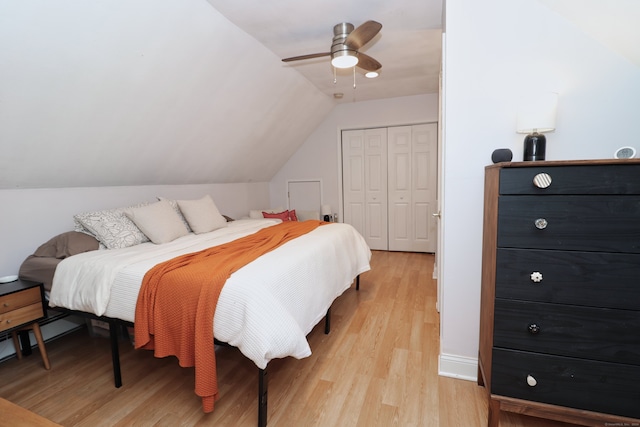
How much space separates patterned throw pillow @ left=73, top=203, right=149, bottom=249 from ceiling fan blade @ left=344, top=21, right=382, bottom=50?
2.21 meters

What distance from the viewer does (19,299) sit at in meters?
1.87

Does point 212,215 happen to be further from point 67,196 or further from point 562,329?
point 562,329

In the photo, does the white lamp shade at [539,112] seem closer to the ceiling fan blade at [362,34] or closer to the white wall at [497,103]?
the white wall at [497,103]

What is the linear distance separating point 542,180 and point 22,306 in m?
2.93

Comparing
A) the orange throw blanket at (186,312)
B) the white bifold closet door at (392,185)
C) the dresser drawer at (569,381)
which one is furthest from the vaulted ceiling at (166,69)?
the dresser drawer at (569,381)

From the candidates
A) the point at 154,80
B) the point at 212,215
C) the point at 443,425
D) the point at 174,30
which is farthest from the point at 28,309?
the point at 443,425

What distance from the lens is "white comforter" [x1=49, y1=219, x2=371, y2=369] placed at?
138 centimetres

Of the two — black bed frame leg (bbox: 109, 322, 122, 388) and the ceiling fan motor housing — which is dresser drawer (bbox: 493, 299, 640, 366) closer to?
the ceiling fan motor housing

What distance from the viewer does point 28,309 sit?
1.91 meters

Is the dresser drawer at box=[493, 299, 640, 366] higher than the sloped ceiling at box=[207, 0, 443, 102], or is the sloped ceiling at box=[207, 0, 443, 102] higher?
the sloped ceiling at box=[207, 0, 443, 102]

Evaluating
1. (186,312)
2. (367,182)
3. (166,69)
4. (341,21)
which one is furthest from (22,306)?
(367,182)

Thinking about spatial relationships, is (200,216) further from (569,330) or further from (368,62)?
(569,330)

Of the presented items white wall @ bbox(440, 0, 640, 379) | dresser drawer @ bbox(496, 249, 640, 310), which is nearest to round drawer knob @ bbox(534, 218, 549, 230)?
dresser drawer @ bbox(496, 249, 640, 310)

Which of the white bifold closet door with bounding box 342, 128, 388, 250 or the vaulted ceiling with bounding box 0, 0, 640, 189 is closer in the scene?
the vaulted ceiling with bounding box 0, 0, 640, 189
